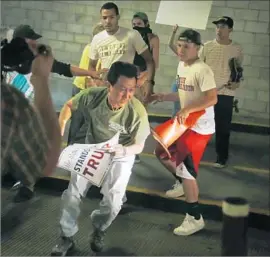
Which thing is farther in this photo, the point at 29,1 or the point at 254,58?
the point at 29,1

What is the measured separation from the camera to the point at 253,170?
499cm

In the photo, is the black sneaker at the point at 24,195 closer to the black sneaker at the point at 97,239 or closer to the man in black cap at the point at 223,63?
the black sneaker at the point at 97,239

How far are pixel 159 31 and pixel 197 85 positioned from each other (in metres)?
3.95

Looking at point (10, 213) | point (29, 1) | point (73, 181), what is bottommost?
point (10, 213)

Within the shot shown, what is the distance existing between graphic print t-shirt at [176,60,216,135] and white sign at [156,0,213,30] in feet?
1.14

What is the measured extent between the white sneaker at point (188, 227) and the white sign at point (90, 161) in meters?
0.85

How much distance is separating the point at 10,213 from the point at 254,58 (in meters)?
4.32

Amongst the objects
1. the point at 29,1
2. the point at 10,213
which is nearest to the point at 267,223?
the point at 10,213

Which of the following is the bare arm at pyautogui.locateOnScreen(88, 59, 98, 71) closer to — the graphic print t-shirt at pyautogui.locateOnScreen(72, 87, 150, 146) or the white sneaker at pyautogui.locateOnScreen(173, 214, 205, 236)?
the graphic print t-shirt at pyautogui.locateOnScreen(72, 87, 150, 146)

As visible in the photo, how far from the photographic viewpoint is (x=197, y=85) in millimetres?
3523

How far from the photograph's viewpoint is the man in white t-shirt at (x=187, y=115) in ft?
11.4

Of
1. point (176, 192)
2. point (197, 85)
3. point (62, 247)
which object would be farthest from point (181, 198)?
point (62, 247)

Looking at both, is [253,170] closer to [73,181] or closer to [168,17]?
[168,17]

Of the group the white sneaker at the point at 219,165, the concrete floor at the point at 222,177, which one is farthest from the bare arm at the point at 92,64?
the white sneaker at the point at 219,165
